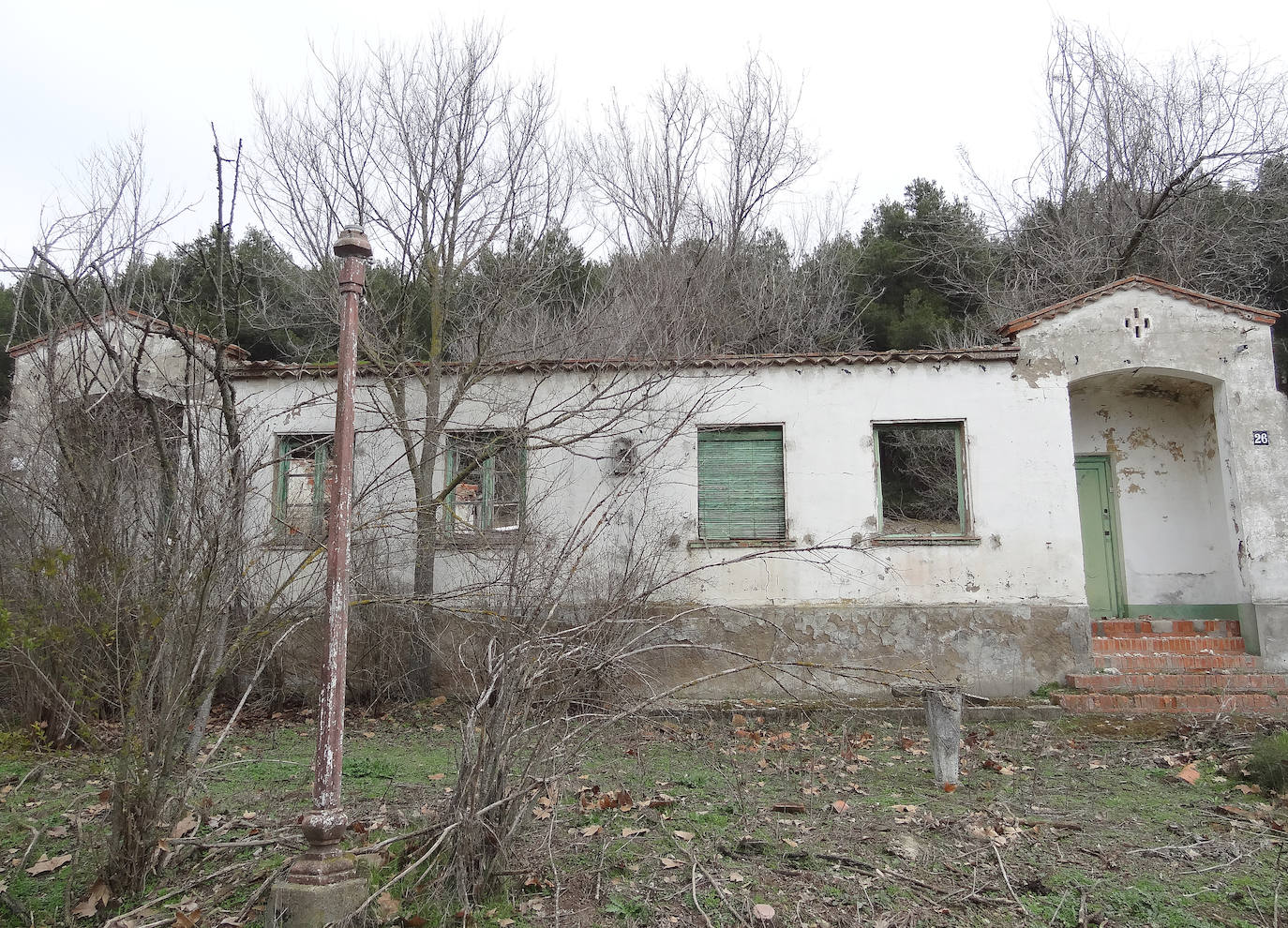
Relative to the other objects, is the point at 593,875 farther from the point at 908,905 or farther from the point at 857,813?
the point at 857,813

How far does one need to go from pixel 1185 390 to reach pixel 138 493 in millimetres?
12279

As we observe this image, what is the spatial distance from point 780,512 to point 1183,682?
4.81 metres

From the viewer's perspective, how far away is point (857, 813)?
19.0 ft

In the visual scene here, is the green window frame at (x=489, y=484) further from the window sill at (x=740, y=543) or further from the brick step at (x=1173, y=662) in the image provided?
the brick step at (x=1173, y=662)

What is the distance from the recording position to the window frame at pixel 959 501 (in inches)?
420

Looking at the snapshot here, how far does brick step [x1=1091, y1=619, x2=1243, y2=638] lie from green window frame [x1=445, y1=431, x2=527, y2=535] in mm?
7397

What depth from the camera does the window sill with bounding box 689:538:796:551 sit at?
10.8 meters

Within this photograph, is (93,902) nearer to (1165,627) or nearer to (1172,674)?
(1172,674)

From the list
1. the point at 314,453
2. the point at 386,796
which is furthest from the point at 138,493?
the point at 314,453

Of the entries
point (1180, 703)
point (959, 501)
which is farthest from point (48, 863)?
point (1180, 703)

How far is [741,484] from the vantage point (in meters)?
11.1

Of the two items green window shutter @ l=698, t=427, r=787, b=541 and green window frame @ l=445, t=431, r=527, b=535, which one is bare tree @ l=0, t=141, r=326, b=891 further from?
green window shutter @ l=698, t=427, r=787, b=541

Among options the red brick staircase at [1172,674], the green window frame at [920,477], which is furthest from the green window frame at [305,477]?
the green window frame at [920,477]

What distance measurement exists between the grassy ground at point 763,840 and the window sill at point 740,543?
336cm
